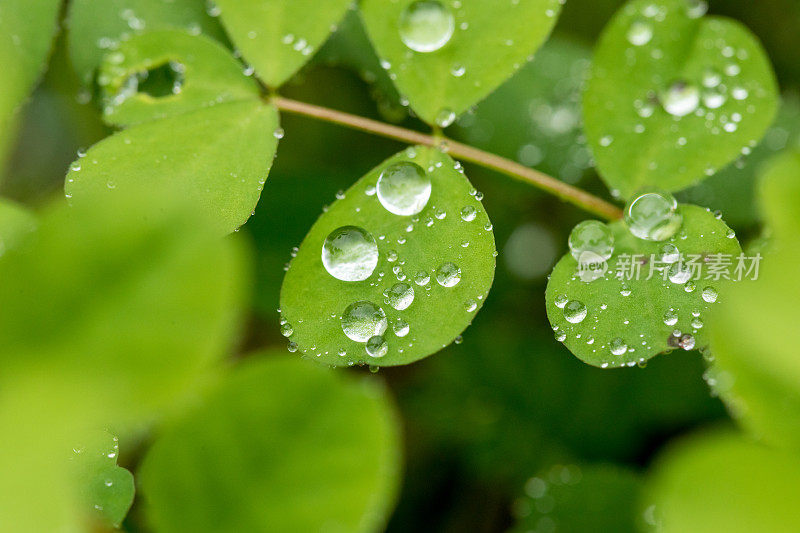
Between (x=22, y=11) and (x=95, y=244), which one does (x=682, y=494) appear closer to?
(x=95, y=244)

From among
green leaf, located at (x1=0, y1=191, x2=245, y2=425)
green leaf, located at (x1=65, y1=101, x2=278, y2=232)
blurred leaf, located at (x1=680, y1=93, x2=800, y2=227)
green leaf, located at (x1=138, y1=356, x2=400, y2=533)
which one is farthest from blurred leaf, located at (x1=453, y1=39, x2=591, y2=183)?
green leaf, located at (x1=0, y1=191, x2=245, y2=425)

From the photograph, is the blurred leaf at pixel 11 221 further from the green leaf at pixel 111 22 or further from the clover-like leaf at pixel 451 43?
the clover-like leaf at pixel 451 43

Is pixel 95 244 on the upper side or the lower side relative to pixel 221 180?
upper

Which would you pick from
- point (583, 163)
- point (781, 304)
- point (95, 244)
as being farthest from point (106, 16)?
point (781, 304)

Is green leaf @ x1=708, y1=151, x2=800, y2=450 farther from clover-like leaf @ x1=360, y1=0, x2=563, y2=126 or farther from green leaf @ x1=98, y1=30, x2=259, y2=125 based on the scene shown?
green leaf @ x1=98, y1=30, x2=259, y2=125

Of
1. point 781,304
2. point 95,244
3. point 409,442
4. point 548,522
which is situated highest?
point 95,244

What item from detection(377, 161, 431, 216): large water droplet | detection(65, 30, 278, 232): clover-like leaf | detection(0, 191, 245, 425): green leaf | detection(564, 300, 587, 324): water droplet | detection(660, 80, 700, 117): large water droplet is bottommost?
detection(564, 300, 587, 324): water droplet

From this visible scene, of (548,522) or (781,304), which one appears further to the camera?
(548,522)
